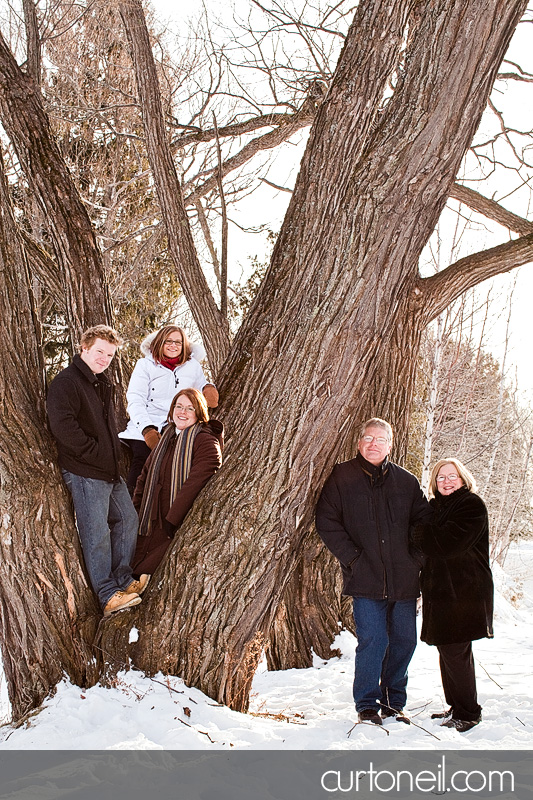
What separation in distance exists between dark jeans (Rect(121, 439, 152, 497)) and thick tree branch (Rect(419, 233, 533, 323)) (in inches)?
91.8

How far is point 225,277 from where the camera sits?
644 cm

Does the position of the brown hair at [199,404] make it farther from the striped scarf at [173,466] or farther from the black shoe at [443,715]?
the black shoe at [443,715]

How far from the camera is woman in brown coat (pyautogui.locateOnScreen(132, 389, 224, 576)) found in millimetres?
3844

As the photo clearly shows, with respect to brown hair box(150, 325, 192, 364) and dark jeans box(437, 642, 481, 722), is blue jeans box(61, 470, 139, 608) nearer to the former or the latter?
brown hair box(150, 325, 192, 364)

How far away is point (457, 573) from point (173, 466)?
1.77 m

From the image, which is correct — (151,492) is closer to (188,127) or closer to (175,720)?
(175,720)

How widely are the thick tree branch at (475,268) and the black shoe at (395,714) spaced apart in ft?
9.29

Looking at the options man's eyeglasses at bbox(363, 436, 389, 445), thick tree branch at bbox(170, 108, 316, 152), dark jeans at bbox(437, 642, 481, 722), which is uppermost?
thick tree branch at bbox(170, 108, 316, 152)

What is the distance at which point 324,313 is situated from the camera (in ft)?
11.8

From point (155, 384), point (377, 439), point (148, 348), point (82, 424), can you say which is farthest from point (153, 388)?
point (377, 439)

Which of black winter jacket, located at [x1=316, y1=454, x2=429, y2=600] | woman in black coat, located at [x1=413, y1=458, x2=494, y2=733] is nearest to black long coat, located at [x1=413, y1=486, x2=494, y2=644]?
woman in black coat, located at [x1=413, y1=458, x2=494, y2=733]

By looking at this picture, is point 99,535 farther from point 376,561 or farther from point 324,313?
point 324,313
